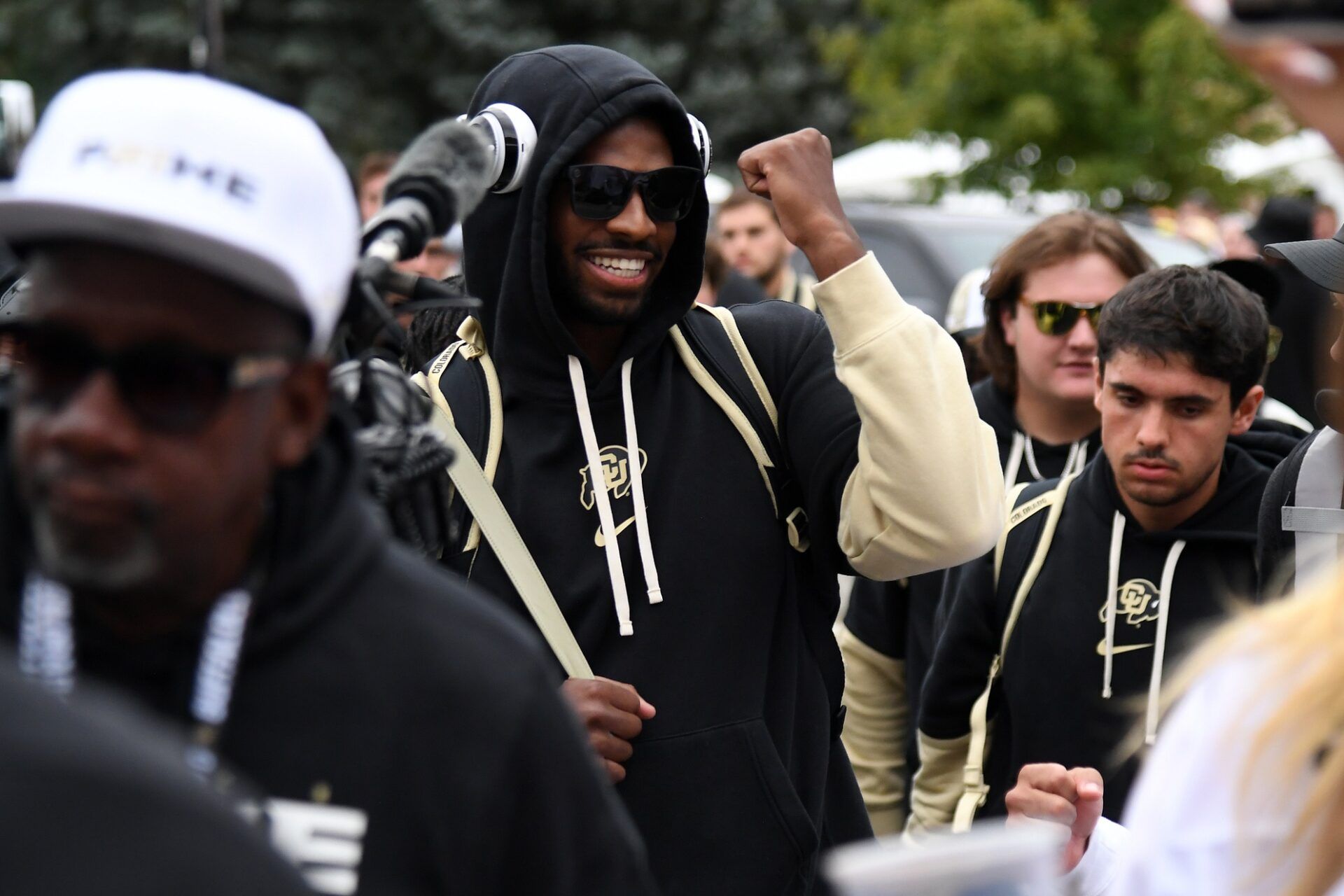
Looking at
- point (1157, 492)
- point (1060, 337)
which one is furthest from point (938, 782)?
point (1060, 337)

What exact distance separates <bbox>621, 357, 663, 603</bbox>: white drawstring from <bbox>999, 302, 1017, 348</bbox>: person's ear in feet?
6.97

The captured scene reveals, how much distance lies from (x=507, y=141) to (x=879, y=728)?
7.48 feet

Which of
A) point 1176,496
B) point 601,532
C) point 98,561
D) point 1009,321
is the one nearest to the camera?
point 98,561

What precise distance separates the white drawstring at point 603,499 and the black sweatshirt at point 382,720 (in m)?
1.23

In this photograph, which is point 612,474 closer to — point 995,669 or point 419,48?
point 995,669

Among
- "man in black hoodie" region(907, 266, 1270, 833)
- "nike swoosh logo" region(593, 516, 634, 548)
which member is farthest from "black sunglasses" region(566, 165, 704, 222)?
"man in black hoodie" region(907, 266, 1270, 833)

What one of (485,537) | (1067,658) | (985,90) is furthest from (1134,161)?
(485,537)

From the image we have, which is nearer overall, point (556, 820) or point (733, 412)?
point (556, 820)

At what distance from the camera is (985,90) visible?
54.2ft

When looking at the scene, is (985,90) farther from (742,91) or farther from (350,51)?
(350,51)

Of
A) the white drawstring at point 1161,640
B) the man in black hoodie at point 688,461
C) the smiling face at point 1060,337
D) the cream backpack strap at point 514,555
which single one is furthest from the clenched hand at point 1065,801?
the smiling face at point 1060,337

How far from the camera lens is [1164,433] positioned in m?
4.02

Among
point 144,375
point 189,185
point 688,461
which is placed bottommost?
point 688,461

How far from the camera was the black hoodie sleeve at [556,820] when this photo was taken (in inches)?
68.9
